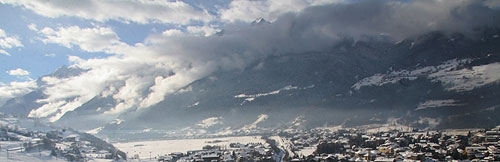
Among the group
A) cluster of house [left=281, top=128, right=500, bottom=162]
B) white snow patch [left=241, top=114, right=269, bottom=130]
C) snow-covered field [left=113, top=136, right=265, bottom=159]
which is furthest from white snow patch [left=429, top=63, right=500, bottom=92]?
white snow patch [left=241, top=114, right=269, bottom=130]

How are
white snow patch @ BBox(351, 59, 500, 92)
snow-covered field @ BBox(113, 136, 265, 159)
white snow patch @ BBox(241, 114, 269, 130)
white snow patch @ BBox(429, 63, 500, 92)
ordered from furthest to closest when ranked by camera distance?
Result: white snow patch @ BBox(241, 114, 269, 130)
white snow patch @ BBox(351, 59, 500, 92)
white snow patch @ BBox(429, 63, 500, 92)
snow-covered field @ BBox(113, 136, 265, 159)

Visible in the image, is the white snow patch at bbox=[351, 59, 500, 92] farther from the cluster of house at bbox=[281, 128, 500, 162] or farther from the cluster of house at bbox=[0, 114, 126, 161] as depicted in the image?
the cluster of house at bbox=[0, 114, 126, 161]

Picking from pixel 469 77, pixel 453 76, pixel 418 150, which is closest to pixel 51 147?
pixel 418 150

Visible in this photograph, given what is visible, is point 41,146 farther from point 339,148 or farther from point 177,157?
point 339,148


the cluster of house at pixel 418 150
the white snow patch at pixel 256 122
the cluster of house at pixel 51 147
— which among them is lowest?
the cluster of house at pixel 418 150

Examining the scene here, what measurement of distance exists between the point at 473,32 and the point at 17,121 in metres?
226

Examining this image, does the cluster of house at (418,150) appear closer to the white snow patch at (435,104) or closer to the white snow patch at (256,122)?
the white snow patch at (435,104)

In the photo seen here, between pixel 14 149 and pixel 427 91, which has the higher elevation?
pixel 427 91

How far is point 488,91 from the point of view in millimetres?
126438

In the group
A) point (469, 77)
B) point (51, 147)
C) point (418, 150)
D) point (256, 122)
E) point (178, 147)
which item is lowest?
point (418, 150)

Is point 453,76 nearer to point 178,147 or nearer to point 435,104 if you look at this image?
point 435,104

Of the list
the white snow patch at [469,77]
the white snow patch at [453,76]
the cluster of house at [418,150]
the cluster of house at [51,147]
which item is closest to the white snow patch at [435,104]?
the white snow patch at [469,77]

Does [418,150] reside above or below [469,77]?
below

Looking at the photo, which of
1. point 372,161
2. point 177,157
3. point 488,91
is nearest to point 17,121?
point 177,157
